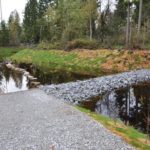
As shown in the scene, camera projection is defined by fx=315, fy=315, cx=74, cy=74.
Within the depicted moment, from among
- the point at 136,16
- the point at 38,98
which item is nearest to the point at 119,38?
the point at 136,16

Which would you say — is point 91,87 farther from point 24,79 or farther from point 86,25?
point 86,25

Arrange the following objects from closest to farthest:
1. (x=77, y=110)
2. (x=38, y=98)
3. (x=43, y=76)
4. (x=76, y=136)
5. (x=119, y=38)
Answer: (x=76, y=136) → (x=77, y=110) → (x=38, y=98) → (x=43, y=76) → (x=119, y=38)

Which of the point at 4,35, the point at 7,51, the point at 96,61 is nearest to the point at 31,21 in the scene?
the point at 4,35

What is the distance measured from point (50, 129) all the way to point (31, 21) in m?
51.6

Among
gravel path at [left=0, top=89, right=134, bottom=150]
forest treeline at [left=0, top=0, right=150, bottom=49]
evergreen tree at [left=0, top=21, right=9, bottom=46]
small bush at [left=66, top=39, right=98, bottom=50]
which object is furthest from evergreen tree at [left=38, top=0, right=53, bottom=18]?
gravel path at [left=0, top=89, right=134, bottom=150]

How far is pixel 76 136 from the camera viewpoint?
1026cm

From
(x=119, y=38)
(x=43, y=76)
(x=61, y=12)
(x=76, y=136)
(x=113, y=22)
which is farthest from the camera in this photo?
(x=61, y=12)

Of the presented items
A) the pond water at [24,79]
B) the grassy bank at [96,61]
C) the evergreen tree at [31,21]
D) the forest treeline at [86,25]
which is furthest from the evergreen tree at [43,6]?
the pond water at [24,79]

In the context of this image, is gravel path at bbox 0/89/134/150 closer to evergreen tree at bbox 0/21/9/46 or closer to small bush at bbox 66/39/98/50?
→ small bush at bbox 66/39/98/50

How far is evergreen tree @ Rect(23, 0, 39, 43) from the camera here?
60.3m

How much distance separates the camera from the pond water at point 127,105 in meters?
13.3

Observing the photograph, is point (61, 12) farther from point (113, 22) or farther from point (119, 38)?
point (119, 38)

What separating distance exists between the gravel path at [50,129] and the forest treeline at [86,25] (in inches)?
787

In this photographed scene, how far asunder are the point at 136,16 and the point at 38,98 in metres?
35.6
